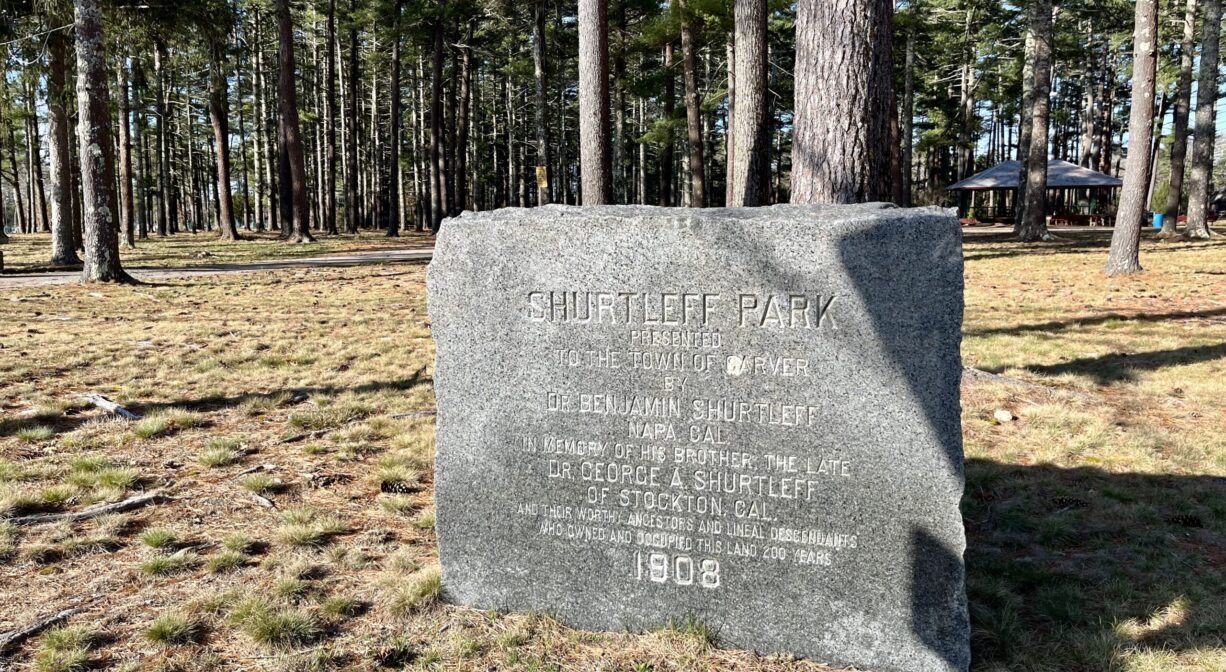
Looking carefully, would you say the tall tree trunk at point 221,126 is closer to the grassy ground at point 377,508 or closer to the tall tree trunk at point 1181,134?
the grassy ground at point 377,508

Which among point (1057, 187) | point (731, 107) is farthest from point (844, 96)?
point (1057, 187)

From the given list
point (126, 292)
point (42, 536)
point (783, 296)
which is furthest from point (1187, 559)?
point (126, 292)

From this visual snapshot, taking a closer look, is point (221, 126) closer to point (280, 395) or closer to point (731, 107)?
point (731, 107)

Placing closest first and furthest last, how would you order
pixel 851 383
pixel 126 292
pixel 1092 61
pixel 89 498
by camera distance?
1. pixel 851 383
2. pixel 89 498
3. pixel 126 292
4. pixel 1092 61

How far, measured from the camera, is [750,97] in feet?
29.8

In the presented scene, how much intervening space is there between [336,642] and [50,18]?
18029 millimetres

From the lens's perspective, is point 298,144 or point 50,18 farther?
point 298,144

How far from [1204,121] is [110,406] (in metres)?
25.2

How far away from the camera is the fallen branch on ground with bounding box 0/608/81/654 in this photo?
2922mm

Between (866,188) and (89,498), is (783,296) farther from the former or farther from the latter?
(89,498)

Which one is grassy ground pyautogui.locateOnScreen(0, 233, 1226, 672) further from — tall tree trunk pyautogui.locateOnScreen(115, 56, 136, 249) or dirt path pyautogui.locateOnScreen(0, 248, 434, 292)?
tall tree trunk pyautogui.locateOnScreen(115, 56, 136, 249)

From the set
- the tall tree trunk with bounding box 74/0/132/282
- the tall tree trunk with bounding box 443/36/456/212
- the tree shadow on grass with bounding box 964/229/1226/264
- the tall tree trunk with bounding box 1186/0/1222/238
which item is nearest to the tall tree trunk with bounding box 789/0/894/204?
the tall tree trunk with bounding box 74/0/132/282

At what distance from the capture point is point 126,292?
12367mm

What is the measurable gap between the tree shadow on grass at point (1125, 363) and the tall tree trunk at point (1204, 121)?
15.6m
